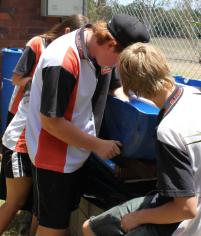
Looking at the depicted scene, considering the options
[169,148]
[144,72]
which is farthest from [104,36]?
[169,148]

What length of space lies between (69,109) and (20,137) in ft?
2.26

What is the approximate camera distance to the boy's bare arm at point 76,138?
2514 mm

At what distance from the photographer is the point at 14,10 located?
5.92 meters

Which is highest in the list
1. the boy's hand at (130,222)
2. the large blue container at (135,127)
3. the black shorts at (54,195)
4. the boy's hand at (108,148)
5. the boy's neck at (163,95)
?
the boy's neck at (163,95)

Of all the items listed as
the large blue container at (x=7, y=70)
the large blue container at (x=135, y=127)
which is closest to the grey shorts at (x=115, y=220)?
the large blue container at (x=135, y=127)

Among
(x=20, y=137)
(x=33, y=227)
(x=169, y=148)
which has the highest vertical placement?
(x=169, y=148)

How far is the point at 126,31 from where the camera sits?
241cm

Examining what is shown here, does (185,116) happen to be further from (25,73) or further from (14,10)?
(14,10)

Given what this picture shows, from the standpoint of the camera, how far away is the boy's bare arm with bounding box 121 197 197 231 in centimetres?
194

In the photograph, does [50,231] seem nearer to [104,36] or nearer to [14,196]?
[14,196]

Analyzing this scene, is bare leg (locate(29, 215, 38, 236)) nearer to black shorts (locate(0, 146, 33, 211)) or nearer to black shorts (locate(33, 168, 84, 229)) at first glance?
black shorts (locate(0, 146, 33, 211))

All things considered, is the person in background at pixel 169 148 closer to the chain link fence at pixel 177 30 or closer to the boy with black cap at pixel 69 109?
the boy with black cap at pixel 69 109

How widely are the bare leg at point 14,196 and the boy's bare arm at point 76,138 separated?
77cm

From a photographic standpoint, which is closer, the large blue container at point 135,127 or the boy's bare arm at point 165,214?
the boy's bare arm at point 165,214
